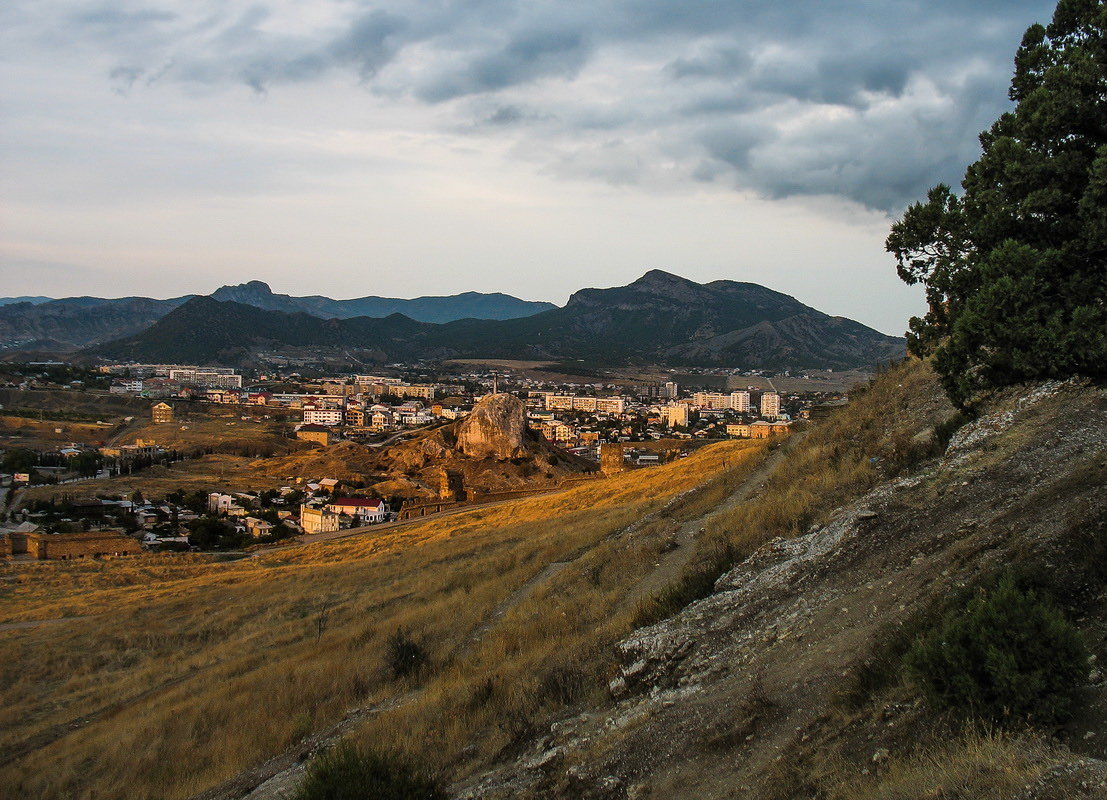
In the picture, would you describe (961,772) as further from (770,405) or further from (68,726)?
(770,405)

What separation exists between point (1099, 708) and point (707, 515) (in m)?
12.7

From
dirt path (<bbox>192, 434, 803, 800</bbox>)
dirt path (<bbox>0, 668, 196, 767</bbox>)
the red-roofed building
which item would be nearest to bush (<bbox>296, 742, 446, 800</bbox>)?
dirt path (<bbox>192, 434, 803, 800</bbox>)

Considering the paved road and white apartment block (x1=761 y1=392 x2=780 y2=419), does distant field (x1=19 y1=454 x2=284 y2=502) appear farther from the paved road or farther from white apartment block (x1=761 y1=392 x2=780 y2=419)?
white apartment block (x1=761 y1=392 x2=780 y2=419)

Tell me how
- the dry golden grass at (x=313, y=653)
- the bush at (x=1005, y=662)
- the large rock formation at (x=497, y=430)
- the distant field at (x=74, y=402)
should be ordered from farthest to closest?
the distant field at (x=74, y=402), the large rock formation at (x=497, y=430), the dry golden grass at (x=313, y=653), the bush at (x=1005, y=662)

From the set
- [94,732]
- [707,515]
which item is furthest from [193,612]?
[707,515]

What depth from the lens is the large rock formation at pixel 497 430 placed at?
53.3 metres

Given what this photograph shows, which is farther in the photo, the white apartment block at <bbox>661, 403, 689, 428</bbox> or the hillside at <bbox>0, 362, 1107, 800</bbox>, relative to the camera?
the white apartment block at <bbox>661, 403, 689, 428</bbox>

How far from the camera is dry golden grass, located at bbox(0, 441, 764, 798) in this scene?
9.15m

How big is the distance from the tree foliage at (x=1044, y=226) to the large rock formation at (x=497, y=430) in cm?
4541

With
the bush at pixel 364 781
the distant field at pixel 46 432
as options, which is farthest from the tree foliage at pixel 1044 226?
the distant field at pixel 46 432

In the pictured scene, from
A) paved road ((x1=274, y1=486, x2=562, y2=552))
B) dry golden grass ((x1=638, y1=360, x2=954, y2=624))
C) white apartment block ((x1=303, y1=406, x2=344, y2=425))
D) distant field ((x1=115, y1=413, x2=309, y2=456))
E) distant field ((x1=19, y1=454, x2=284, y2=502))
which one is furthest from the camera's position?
white apartment block ((x1=303, y1=406, x2=344, y2=425))

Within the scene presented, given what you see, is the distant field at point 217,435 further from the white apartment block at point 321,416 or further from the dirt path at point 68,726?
the dirt path at point 68,726

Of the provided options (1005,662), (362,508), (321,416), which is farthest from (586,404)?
(1005,662)

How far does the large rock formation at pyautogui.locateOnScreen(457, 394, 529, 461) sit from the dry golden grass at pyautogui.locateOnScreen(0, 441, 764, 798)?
2577 cm
